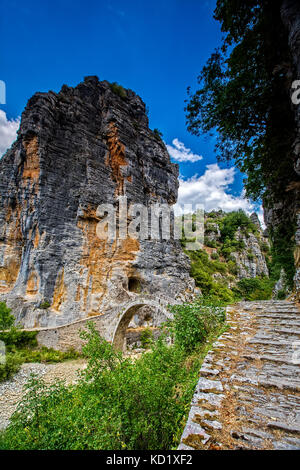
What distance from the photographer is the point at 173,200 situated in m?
23.6

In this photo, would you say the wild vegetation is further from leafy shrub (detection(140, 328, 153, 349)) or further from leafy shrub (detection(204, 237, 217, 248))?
leafy shrub (detection(204, 237, 217, 248))

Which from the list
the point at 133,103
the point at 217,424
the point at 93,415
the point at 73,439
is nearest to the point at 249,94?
the point at 217,424

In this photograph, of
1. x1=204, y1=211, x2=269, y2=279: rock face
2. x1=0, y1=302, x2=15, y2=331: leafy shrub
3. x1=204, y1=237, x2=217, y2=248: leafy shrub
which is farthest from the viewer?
x1=204, y1=237, x2=217, y2=248: leafy shrub

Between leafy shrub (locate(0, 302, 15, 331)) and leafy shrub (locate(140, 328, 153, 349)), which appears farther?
leafy shrub (locate(140, 328, 153, 349))

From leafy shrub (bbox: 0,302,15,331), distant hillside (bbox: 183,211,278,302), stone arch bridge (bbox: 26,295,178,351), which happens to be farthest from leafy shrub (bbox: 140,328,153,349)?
leafy shrub (bbox: 0,302,15,331)

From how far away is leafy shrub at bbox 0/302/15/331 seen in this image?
13.7m

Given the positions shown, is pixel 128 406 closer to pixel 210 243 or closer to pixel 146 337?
pixel 146 337

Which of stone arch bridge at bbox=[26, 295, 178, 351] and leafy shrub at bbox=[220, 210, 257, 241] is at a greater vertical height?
leafy shrub at bbox=[220, 210, 257, 241]

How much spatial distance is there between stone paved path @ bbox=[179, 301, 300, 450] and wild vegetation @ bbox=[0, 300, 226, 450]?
651 mm

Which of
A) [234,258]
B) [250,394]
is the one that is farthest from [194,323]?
[234,258]

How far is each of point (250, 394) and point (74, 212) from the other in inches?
757

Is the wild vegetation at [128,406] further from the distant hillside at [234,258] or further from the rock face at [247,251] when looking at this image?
the rock face at [247,251]
